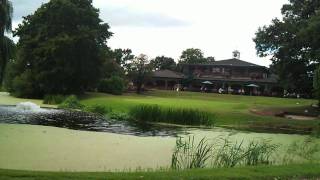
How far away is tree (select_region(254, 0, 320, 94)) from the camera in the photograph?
174 ft

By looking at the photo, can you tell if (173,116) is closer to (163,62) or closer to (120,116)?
(120,116)

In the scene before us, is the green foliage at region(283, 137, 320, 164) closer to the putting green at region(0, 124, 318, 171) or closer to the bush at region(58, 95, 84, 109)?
the putting green at region(0, 124, 318, 171)

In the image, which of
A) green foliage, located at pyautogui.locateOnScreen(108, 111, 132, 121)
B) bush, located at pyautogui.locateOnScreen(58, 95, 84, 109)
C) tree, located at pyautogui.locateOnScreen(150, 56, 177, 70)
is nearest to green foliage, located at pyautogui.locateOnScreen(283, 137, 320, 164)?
green foliage, located at pyautogui.locateOnScreen(108, 111, 132, 121)

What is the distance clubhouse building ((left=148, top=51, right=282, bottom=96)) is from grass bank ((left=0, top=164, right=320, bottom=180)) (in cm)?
8508

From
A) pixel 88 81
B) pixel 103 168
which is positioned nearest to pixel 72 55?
pixel 88 81

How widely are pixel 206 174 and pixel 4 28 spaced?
55.0ft

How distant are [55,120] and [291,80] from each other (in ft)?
95.1

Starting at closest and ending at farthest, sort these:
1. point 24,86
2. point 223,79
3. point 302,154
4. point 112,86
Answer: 1. point 302,154
2. point 24,86
3. point 112,86
4. point 223,79

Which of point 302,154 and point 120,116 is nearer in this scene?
point 302,154

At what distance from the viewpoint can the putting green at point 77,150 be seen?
656 inches

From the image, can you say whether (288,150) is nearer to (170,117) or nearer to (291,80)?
(170,117)

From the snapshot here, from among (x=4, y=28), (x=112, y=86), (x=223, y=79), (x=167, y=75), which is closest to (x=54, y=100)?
(x=112, y=86)

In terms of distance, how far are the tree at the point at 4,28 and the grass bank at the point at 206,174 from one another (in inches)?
583

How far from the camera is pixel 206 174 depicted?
12984 millimetres
